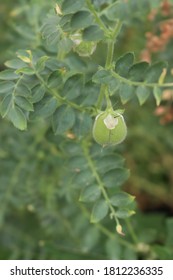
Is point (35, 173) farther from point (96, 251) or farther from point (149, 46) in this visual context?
point (149, 46)

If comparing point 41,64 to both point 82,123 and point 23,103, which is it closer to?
point 23,103

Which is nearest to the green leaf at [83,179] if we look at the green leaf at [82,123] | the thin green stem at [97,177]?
the thin green stem at [97,177]

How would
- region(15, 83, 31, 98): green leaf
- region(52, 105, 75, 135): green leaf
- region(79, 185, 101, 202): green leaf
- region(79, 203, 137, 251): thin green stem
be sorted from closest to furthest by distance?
1. region(15, 83, 31, 98): green leaf
2. region(52, 105, 75, 135): green leaf
3. region(79, 185, 101, 202): green leaf
4. region(79, 203, 137, 251): thin green stem

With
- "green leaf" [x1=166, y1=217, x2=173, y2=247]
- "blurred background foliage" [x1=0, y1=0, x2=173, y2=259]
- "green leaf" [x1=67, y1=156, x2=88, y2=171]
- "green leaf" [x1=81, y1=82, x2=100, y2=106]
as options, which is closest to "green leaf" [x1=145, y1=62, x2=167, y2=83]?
"green leaf" [x1=81, y1=82, x2=100, y2=106]

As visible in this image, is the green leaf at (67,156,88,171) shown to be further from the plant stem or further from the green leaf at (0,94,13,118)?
the green leaf at (0,94,13,118)

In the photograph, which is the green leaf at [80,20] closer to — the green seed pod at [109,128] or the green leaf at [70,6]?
the green leaf at [70,6]

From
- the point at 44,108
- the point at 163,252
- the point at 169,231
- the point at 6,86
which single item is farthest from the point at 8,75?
the point at 169,231
